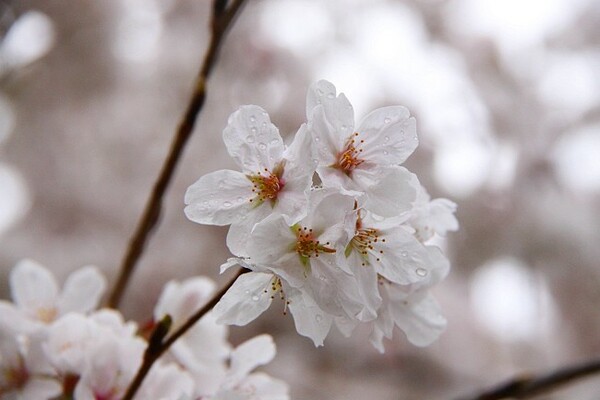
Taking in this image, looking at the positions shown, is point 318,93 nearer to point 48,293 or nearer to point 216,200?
point 216,200

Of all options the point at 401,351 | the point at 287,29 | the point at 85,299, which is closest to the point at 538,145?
the point at 401,351

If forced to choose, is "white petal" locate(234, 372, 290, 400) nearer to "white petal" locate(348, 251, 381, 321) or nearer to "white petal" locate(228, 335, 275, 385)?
"white petal" locate(228, 335, 275, 385)

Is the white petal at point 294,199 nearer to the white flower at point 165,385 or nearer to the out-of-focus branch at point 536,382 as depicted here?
the white flower at point 165,385

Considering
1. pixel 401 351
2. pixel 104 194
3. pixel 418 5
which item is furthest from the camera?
pixel 418 5

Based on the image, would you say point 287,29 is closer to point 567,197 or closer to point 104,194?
point 104,194

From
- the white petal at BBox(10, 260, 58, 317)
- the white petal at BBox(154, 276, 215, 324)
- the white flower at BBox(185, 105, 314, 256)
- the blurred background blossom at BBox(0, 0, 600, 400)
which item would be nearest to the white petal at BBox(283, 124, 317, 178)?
the white flower at BBox(185, 105, 314, 256)

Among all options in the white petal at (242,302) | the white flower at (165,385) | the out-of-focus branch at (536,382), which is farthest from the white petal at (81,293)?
the out-of-focus branch at (536,382)
